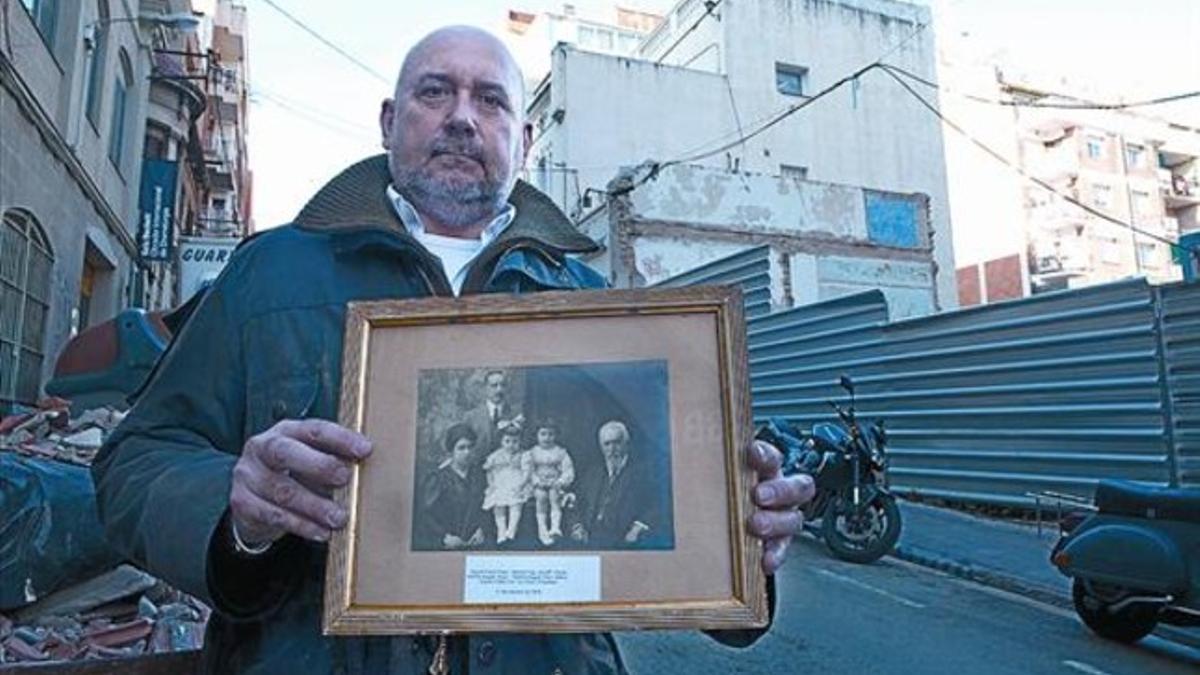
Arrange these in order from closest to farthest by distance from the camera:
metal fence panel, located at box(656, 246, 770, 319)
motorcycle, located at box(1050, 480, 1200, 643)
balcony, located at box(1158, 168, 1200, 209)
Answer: motorcycle, located at box(1050, 480, 1200, 643) < metal fence panel, located at box(656, 246, 770, 319) < balcony, located at box(1158, 168, 1200, 209)

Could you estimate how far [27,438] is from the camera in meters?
6.13

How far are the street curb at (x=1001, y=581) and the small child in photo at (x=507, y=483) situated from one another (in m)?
5.95

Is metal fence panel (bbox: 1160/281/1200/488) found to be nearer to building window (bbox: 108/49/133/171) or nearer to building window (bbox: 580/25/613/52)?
building window (bbox: 108/49/133/171)

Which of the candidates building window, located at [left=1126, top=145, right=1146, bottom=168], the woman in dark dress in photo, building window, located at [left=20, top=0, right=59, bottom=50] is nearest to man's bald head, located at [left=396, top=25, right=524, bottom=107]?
the woman in dark dress in photo

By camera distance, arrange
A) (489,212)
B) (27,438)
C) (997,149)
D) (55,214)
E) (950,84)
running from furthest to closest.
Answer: (997,149)
(950,84)
(55,214)
(27,438)
(489,212)

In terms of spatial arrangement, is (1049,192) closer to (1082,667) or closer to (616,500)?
(1082,667)

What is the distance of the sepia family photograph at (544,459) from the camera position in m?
1.20

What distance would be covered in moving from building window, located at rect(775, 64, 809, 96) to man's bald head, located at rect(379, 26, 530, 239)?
85.2 ft

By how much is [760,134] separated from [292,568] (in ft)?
83.7

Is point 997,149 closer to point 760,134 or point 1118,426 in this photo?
point 760,134

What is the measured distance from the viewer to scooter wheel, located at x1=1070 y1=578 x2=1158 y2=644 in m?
5.35

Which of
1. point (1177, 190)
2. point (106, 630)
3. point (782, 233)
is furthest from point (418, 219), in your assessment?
point (1177, 190)

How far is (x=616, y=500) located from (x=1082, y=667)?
4.88m

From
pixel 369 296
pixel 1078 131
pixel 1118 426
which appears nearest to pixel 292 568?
pixel 369 296
